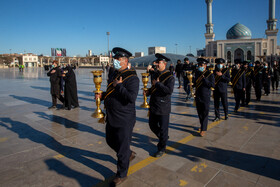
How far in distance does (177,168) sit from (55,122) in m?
4.06

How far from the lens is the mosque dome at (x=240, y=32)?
→ 7662 cm

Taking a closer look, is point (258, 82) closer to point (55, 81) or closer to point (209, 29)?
point (55, 81)

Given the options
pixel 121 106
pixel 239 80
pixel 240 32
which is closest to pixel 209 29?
pixel 240 32

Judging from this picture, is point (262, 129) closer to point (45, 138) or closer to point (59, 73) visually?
point (45, 138)

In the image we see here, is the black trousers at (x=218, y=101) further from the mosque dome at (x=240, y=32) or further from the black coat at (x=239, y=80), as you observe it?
the mosque dome at (x=240, y=32)

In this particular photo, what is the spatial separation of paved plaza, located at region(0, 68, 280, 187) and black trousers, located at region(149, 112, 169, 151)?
0.82ft

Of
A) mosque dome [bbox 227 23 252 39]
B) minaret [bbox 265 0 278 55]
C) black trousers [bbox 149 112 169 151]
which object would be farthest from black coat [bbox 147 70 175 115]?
mosque dome [bbox 227 23 252 39]

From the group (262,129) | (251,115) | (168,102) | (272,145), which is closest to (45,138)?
(168,102)

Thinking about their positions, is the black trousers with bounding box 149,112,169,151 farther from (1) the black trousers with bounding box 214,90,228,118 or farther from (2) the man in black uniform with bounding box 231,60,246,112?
(2) the man in black uniform with bounding box 231,60,246,112

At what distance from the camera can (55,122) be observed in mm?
6020

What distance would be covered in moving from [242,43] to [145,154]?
3066 inches

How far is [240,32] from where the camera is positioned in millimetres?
76562

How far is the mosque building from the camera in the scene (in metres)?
69.1

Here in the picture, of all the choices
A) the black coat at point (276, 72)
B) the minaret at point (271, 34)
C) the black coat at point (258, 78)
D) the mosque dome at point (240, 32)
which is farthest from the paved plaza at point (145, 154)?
the mosque dome at point (240, 32)
